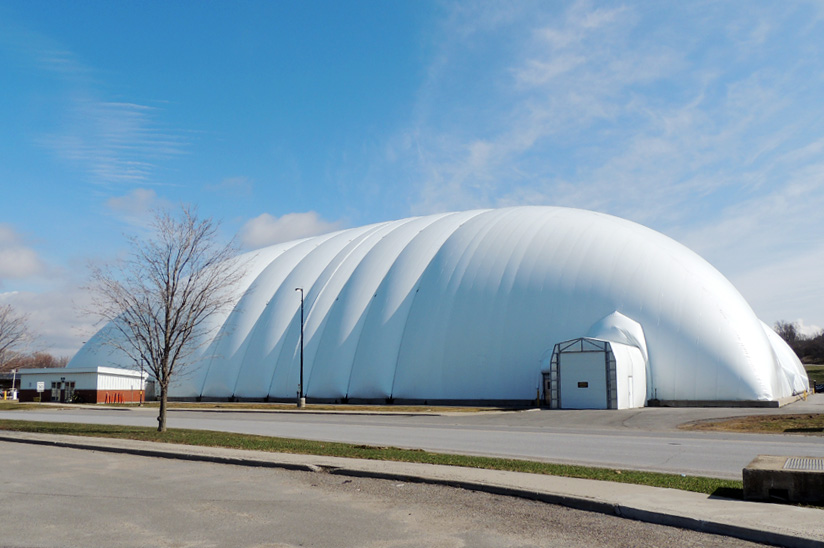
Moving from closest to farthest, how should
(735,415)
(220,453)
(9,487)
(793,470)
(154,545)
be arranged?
(154,545) → (793,470) → (9,487) → (220,453) → (735,415)

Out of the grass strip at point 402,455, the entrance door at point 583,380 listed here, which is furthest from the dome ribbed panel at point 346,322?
the grass strip at point 402,455

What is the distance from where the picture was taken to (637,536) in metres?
7.56

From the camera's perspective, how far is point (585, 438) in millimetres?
20062

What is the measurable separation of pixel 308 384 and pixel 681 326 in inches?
919

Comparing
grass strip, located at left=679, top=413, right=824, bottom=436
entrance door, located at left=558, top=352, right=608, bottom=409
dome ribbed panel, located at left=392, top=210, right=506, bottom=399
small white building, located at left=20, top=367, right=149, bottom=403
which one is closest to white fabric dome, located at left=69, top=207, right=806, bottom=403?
dome ribbed panel, located at left=392, top=210, right=506, bottom=399

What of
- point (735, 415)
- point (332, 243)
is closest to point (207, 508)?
point (735, 415)

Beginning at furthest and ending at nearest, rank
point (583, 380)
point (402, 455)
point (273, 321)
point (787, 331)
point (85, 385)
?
point (787, 331) < point (85, 385) < point (273, 321) < point (583, 380) < point (402, 455)

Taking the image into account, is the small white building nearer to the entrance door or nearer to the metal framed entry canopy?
the metal framed entry canopy

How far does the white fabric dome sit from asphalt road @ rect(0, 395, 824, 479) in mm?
6247

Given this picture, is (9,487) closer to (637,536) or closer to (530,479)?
(530,479)

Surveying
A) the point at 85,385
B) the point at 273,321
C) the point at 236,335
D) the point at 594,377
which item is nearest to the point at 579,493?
the point at 594,377

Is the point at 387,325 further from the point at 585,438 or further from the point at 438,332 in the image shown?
the point at 585,438

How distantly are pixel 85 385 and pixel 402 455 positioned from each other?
50.8 metres

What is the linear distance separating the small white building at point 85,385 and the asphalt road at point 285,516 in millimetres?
48042
